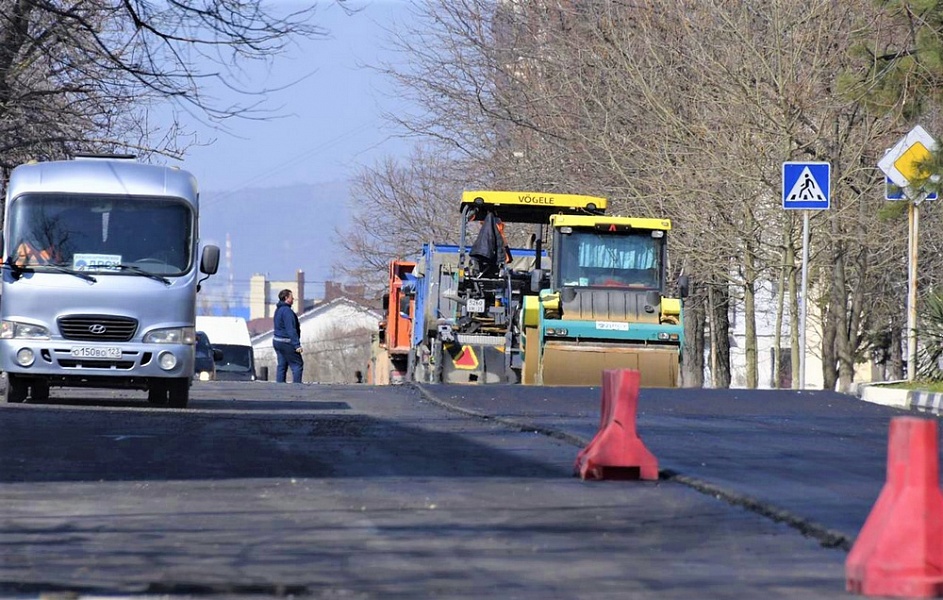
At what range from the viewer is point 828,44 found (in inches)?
1212

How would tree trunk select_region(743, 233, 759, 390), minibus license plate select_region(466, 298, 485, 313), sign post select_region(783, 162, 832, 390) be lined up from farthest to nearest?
tree trunk select_region(743, 233, 759, 390) → minibus license plate select_region(466, 298, 485, 313) → sign post select_region(783, 162, 832, 390)

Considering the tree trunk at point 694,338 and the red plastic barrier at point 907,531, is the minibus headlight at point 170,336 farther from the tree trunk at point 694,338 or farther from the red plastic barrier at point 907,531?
the tree trunk at point 694,338

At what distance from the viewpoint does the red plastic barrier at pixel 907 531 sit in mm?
6184

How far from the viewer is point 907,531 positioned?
6.21 metres

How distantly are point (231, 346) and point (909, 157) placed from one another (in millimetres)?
29771

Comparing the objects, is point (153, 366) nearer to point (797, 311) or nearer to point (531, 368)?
point (531, 368)

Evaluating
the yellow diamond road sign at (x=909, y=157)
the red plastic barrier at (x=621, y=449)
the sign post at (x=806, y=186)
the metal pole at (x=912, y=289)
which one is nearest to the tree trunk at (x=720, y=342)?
the sign post at (x=806, y=186)

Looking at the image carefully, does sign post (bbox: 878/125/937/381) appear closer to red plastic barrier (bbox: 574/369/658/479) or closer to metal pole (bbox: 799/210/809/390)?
metal pole (bbox: 799/210/809/390)

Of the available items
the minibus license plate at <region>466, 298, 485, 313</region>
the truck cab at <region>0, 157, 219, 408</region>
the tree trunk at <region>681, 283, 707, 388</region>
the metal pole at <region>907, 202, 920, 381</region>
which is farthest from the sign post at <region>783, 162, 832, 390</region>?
the tree trunk at <region>681, 283, 707, 388</region>

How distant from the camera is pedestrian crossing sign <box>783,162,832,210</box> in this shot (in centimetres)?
2316

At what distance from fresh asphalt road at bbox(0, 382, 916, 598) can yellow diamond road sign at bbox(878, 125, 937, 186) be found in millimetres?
5149

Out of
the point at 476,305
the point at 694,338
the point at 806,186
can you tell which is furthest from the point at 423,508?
the point at 694,338

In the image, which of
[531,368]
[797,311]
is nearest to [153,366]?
[531,368]

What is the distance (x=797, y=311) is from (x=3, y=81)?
16.4m
